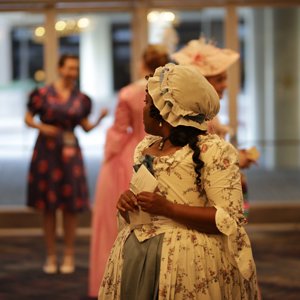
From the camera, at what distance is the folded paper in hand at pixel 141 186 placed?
2836mm

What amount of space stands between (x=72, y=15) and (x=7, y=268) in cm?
288

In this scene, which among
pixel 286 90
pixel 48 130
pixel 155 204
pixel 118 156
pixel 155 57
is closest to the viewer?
pixel 155 204

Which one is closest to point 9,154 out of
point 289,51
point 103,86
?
point 103,86

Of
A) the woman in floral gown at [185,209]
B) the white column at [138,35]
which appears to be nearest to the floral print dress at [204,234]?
the woman in floral gown at [185,209]

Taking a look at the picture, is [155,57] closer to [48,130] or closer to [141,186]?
[48,130]

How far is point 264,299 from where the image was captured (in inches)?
215

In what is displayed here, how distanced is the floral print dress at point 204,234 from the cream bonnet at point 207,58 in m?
1.21

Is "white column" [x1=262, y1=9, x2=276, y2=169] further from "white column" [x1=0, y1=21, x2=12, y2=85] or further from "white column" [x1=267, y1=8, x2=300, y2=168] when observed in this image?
"white column" [x1=0, y1=21, x2=12, y2=85]

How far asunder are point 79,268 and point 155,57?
2210 mm

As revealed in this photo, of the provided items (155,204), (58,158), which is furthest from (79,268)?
(155,204)

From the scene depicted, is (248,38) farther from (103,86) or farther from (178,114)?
(178,114)

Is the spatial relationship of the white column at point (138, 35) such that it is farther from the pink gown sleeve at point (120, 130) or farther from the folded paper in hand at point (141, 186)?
the folded paper in hand at point (141, 186)

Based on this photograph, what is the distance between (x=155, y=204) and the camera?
2.81 metres

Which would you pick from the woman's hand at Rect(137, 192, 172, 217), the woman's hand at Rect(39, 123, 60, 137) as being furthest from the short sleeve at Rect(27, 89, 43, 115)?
the woman's hand at Rect(137, 192, 172, 217)
